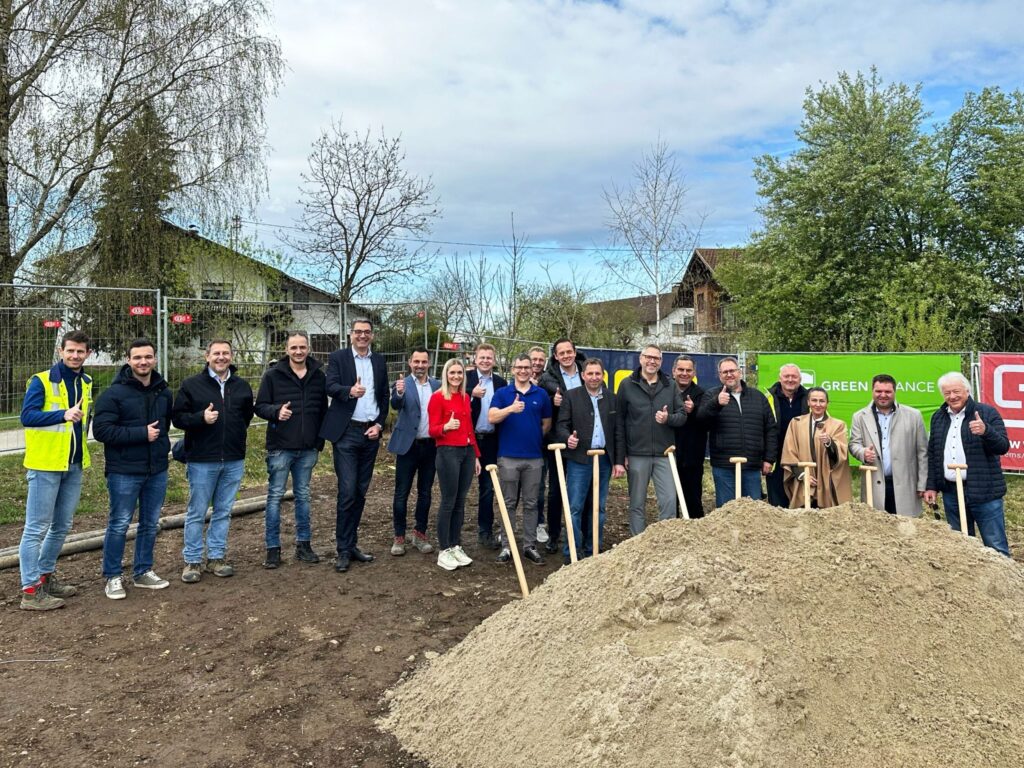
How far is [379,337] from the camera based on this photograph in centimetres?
1205

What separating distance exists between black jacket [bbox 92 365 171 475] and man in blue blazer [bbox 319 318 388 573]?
1.19 metres

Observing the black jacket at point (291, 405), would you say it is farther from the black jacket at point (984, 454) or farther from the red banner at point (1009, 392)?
the red banner at point (1009, 392)

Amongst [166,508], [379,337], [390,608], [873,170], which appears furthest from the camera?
[873,170]

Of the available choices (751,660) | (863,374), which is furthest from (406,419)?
(863,374)

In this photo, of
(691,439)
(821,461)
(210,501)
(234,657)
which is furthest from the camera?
(691,439)

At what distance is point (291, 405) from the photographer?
223 inches

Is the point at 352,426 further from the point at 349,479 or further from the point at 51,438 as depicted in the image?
the point at 51,438

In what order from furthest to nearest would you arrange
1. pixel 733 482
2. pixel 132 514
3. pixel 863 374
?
pixel 863 374
pixel 733 482
pixel 132 514

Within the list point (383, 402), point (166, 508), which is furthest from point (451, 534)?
point (166, 508)

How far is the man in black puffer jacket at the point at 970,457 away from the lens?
4.99 meters

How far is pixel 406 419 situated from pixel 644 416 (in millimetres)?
1969

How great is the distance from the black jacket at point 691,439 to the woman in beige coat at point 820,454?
29.3 inches

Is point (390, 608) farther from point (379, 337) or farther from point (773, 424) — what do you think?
point (379, 337)

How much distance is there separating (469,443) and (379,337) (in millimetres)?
6717
